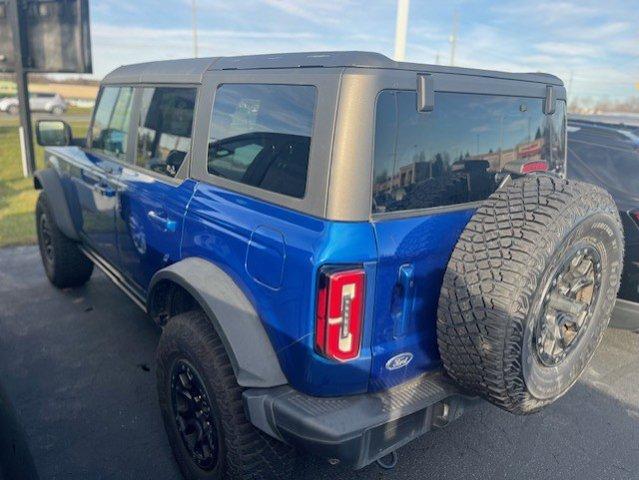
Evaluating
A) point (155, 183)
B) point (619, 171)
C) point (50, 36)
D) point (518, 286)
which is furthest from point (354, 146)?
point (50, 36)

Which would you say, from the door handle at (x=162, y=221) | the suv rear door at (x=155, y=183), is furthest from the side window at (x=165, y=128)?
the door handle at (x=162, y=221)

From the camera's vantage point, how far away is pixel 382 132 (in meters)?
1.89

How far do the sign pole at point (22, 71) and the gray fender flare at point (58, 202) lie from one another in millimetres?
6491

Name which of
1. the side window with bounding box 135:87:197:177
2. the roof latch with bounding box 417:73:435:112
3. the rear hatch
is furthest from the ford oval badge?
the side window with bounding box 135:87:197:177

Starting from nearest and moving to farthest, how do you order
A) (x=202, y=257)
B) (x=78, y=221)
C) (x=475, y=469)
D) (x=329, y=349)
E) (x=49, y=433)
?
(x=329, y=349) < (x=202, y=257) < (x=475, y=469) < (x=49, y=433) < (x=78, y=221)

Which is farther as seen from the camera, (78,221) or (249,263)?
(78,221)

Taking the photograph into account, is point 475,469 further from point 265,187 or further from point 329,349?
point 265,187

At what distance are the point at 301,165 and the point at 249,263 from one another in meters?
0.45

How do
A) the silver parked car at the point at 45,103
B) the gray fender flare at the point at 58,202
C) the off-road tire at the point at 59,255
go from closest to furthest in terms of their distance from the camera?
the gray fender flare at the point at 58,202, the off-road tire at the point at 59,255, the silver parked car at the point at 45,103

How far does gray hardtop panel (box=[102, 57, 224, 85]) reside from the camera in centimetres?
269

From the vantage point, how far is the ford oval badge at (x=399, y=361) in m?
2.01

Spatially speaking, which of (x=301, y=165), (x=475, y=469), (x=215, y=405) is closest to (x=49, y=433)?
(x=215, y=405)

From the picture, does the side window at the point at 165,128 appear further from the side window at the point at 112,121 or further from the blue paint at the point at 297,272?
the blue paint at the point at 297,272

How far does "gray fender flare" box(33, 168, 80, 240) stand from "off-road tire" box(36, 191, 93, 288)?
0.47 feet
